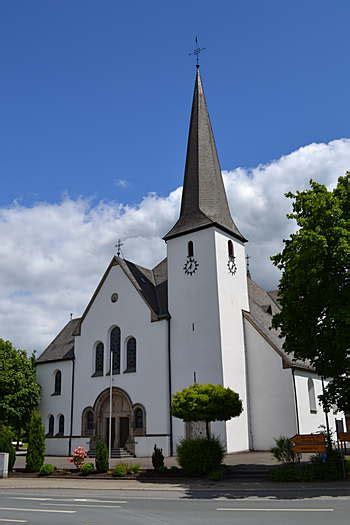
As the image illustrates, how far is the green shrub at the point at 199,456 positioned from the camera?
20906mm

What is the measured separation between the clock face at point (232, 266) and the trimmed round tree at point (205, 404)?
37.4 ft

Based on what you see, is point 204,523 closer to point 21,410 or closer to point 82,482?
point 82,482

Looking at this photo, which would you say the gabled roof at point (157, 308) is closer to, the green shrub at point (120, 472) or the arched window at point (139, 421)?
the arched window at point (139, 421)

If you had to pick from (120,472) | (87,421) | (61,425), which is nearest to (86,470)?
(120,472)

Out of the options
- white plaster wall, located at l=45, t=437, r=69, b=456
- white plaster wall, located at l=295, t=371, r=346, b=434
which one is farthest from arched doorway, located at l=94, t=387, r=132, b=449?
white plaster wall, located at l=295, t=371, r=346, b=434

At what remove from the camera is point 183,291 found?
3309 centimetres

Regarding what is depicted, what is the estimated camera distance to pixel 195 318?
105 ft

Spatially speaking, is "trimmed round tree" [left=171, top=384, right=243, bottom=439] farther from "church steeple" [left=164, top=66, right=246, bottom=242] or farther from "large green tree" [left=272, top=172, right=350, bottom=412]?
"church steeple" [left=164, top=66, right=246, bottom=242]

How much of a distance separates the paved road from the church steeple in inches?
770

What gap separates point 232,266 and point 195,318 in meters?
4.52

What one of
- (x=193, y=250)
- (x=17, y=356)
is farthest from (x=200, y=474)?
(x=17, y=356)

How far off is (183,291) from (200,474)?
14.0 m

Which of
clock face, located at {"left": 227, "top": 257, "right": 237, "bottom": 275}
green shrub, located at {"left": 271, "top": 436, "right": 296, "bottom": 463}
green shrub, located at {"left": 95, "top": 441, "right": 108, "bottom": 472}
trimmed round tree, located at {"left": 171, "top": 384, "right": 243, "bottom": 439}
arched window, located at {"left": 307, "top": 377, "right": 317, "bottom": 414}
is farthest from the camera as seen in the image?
clock face, located at {"left": 227, "top": 257, "right": 237, "bottom": 275}

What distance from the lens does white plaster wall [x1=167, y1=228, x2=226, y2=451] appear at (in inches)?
1202
